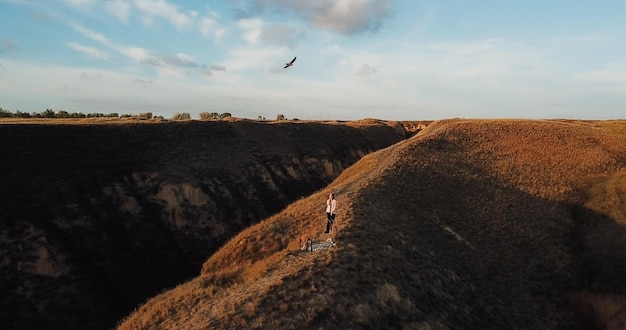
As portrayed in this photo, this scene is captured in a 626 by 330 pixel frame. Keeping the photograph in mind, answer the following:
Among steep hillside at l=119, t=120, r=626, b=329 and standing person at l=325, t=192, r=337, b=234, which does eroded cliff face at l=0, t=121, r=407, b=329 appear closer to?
steep hillside at l=119, t=120, r=626, b=329

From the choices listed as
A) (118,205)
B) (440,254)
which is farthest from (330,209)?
(118,205)

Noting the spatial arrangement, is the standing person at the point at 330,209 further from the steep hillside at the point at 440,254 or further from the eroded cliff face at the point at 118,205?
the eroded cliff face at the point at 118,205

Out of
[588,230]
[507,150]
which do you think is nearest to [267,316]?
[588,230]

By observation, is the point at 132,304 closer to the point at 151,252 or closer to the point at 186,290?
the point at 151,252

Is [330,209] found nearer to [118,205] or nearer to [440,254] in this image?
[440,254]

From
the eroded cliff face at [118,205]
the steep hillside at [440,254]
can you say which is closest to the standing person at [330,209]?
the steep hillside at [440,254]
